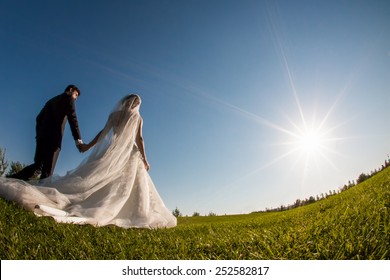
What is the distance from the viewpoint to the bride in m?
4.58

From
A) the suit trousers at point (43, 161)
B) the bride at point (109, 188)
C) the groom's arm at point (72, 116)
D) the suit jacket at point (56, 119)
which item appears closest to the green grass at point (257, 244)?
the bride at point (109, 188)

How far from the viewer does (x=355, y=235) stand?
2.12 meters

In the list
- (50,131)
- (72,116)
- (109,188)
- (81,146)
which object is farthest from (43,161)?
(109,188)

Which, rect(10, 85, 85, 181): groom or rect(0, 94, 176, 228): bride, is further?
rect(10, 85, 85, 181): groom

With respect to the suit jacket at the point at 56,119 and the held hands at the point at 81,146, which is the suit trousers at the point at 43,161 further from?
the held hands at the point at 81,146

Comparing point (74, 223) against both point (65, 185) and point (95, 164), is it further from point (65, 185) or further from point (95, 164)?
point (95, 164)

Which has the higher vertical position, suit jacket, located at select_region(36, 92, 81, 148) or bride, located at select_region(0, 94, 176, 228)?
suit jacket, located at select_region(36, 92, 81, 148)

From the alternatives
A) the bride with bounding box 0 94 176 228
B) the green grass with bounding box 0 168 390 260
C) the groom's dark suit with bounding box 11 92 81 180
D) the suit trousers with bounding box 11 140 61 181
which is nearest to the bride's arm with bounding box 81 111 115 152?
the bride with bounding box 0 94 176 228

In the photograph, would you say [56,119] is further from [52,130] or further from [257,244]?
[257,244]

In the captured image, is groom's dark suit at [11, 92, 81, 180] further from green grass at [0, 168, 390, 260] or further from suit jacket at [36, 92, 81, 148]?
green grass at [0, 168, 390, 260]

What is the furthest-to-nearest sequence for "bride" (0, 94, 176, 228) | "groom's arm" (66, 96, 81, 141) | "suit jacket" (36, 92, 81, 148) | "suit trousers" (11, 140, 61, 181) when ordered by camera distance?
"groom's arm" (66, 96, 81, 141) → "suit jacket" (36, 92, 81, 148) → "suit trousers" (11, 140, 61, 181) → "bride" (0, 94, 176, 228)

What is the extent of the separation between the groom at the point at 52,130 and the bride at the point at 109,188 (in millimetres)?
530

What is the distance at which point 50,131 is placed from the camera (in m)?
5.96
